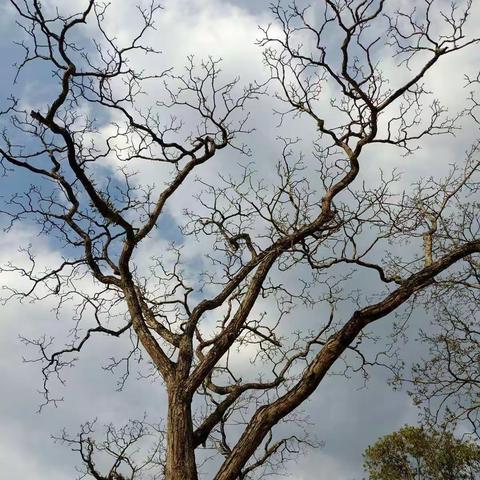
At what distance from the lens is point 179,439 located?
701 centimetres

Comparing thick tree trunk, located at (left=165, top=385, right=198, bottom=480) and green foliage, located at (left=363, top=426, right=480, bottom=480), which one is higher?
green foliage, located at (left=363, top=426, right=480, bottom=480)

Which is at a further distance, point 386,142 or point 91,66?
point 386,142

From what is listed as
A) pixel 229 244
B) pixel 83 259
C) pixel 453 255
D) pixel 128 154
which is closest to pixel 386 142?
pixel 453 255

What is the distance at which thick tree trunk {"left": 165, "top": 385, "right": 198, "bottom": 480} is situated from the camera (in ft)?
22.3

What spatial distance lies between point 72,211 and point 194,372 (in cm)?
363

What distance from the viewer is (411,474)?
21734 mm

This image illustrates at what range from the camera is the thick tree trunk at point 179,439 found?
6.80 metres

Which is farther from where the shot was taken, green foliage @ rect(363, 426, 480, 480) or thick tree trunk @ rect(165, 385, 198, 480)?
green foliage @ rect(363, 426, 480, 480)

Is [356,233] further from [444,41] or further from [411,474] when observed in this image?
[411,474]

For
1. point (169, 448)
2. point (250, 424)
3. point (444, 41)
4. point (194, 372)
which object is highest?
point (444, 41)

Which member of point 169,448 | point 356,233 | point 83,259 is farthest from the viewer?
point 83,259

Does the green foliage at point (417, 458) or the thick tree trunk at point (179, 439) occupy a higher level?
the green foliage at point (417, 458)

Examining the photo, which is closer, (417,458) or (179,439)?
(179,439)

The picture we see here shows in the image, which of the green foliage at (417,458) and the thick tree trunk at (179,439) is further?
the green foliage at (417,458)
